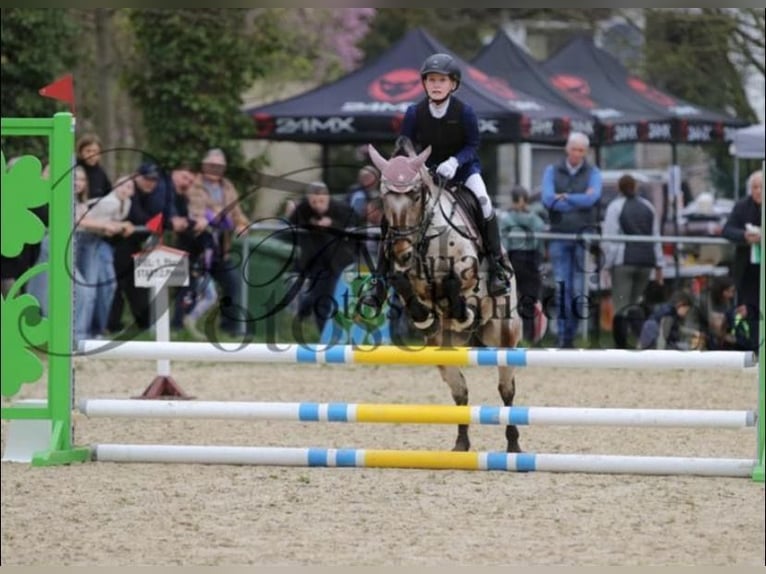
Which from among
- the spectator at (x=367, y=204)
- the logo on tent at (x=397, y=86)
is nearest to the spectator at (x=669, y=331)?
the spectator at (x=367, y=204)

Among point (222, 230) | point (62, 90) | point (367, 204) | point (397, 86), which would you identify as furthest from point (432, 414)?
point (397, 86)

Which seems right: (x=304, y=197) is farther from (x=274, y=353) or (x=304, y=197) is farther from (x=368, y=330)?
(x=274, y=353)

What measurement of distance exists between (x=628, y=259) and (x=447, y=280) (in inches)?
244

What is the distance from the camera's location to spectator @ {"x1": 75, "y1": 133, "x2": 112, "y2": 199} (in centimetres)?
1366

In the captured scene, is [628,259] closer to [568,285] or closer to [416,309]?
[568,285]

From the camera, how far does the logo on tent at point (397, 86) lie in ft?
55.1

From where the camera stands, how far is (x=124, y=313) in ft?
53.3

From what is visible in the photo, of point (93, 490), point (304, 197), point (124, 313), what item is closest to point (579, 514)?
point (93, 490)

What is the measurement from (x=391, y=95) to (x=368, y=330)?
4.44m

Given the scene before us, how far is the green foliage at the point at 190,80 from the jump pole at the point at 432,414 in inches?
461

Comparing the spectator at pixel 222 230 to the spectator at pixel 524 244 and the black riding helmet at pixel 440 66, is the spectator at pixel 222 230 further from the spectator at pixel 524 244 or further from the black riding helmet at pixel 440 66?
the black riding helmet at pixel 440 66

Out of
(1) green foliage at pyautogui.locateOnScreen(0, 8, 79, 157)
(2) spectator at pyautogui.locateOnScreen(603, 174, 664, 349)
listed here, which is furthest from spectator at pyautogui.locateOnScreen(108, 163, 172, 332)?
(2) spectator at pyautogui.locateOnScreen(603, 174, 664, 349)

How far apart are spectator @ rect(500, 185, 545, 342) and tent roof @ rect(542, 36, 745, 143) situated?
2815 mm

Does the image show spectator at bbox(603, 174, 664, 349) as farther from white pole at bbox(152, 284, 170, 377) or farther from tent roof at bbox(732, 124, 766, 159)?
white pole at bbox(152, 284, 170, 377)
